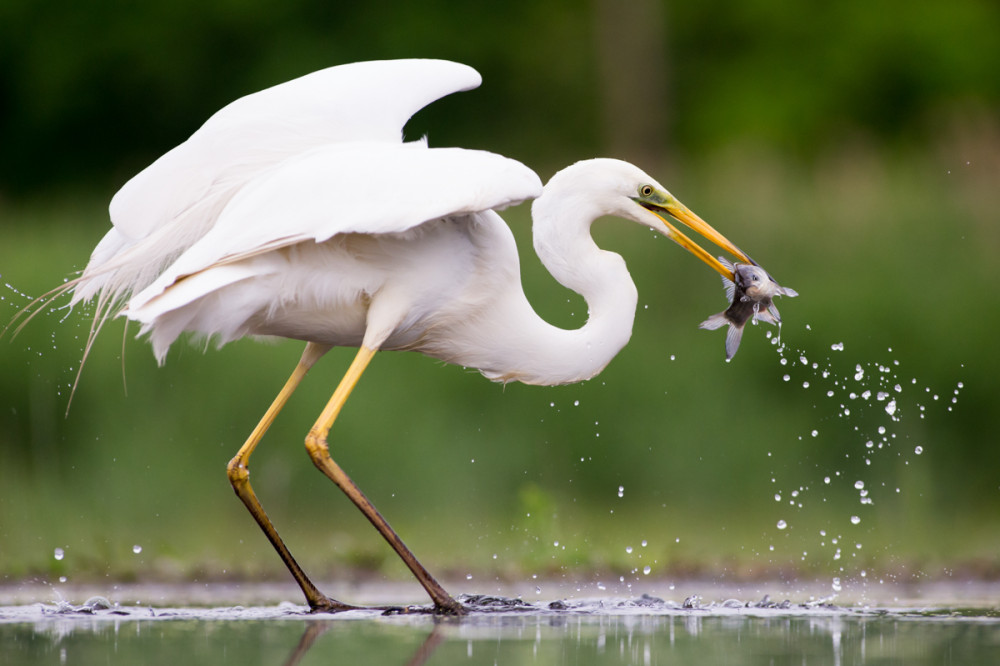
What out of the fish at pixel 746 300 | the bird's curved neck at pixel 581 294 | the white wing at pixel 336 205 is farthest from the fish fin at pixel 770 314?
the white wing at pixel 336 205

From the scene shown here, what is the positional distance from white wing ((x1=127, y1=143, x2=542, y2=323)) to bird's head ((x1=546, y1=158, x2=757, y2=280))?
0.54 m

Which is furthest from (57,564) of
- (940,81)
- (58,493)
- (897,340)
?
(940,81)

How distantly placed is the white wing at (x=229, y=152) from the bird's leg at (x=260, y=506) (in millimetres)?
731

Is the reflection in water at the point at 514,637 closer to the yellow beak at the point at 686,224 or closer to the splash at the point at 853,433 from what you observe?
the yellow beak at the point at 686,224

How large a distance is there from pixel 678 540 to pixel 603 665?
3.05 m

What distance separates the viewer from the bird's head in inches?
227

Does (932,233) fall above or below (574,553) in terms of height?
above

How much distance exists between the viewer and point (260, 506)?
600 cm

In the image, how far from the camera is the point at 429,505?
796cm

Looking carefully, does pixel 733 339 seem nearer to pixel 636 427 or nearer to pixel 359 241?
pixel 359 241

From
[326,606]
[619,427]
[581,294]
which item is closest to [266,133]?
[581,294]

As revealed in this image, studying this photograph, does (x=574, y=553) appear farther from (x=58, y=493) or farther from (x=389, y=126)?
(x=58, y=493)

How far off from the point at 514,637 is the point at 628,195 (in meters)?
1.75

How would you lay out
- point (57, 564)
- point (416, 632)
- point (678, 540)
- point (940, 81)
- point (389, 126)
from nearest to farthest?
point (416, 632) → point (389, 126) → point (57, 564) → point (678, 540) → point (940, 81)
